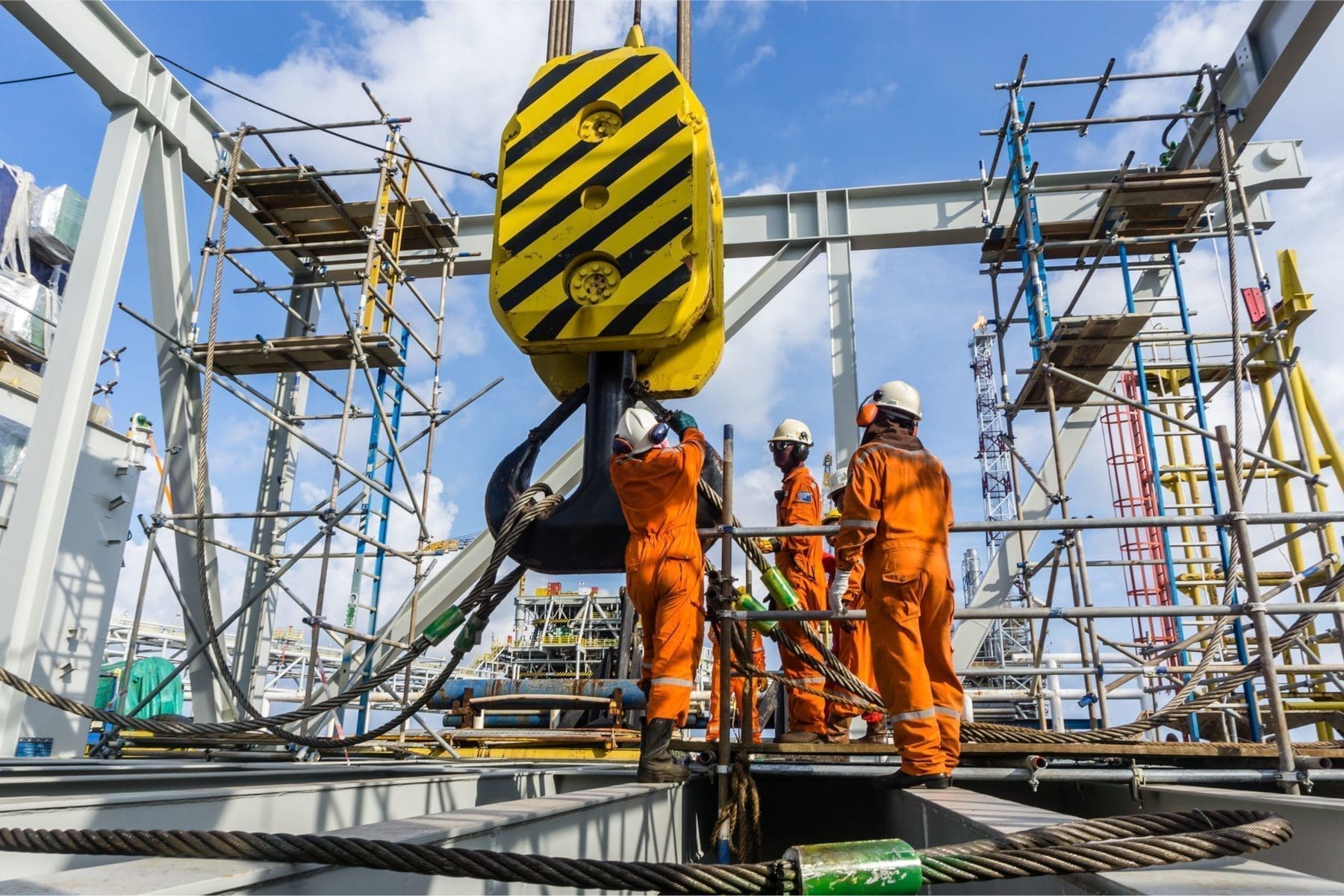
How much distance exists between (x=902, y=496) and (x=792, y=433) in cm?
202

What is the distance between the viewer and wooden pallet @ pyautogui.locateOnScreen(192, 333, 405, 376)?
725 centimetres

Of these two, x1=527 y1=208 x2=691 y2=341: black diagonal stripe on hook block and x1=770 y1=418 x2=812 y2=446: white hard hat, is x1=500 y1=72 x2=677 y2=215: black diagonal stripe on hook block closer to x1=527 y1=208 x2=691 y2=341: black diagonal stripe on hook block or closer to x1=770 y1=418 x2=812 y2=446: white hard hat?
x1=527 y1=208 x2=691 y2=341: black diagonal stripe on hook block

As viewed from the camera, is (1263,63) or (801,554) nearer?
(801,554)

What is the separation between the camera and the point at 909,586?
11.1 ft

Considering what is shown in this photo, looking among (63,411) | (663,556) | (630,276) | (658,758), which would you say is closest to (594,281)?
(630,276)

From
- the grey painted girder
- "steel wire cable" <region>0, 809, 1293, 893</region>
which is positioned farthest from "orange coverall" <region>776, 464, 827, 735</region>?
"steel wire cable" <region>0, 809, 1293, 893</region>

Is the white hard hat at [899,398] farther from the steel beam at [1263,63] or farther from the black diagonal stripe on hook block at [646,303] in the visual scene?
the steel beam at [1263,63]

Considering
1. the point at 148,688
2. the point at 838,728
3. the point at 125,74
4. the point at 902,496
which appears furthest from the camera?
the point at 148,688

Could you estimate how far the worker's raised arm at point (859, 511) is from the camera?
11.4 feet

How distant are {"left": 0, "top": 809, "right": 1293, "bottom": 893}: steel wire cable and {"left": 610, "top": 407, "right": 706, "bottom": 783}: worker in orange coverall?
213 cm

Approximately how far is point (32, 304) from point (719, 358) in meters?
9.95

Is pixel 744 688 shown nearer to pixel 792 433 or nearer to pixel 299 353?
pixel 792 433

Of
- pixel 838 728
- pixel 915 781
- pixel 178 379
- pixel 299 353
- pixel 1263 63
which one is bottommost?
pixel 915 781

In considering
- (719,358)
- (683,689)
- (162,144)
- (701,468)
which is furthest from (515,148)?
(162,144)
